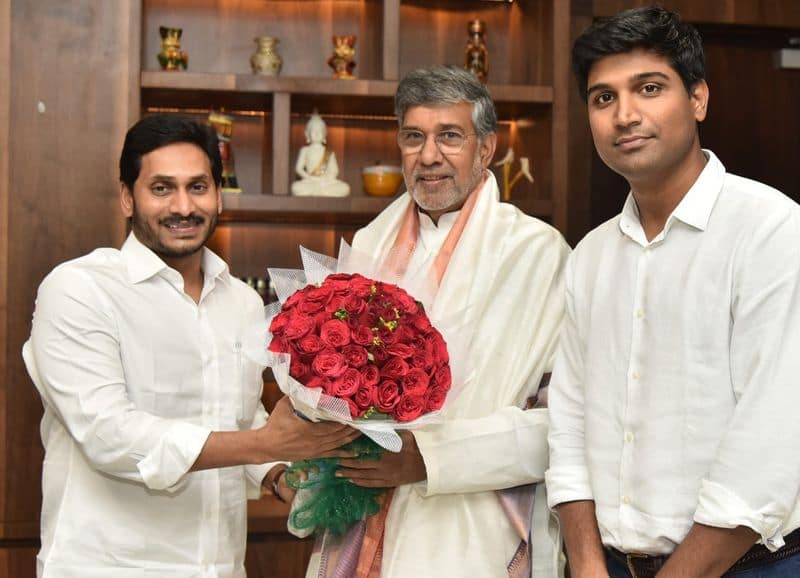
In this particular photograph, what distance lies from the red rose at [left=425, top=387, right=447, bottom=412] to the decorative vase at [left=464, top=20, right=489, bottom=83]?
206 centimetres

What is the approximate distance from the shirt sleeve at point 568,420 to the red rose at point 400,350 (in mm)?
340

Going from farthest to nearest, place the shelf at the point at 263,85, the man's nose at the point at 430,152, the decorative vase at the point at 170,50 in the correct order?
1. the decorative vase at the point at 170,50
2. the shelf at the point at 263,85
3. the man's nose at the point at 430,152

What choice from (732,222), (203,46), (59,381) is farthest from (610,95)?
(203,46)

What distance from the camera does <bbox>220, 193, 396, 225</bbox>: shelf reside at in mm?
3496

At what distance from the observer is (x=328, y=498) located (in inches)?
88.6

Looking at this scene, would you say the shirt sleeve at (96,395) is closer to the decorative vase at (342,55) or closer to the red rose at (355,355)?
the red rose at (355,355)

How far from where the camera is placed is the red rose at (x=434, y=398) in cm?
195

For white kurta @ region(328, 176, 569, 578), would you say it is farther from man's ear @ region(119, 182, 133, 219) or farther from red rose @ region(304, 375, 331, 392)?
man's ear @ region(119, 182, 133, 219)

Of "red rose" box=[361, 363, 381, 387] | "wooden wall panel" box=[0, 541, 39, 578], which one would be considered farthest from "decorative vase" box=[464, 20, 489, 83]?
"wooden wall panel" box=[0, 541, 39, 578]

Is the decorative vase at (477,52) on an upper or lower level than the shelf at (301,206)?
upper

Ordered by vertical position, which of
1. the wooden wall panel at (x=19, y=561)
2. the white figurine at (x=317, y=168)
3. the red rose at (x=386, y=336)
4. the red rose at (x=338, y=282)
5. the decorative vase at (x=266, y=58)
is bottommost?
the wooden wall panel at (x=19, y=561)

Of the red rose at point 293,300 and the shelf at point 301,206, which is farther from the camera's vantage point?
the shelf at point 301,206

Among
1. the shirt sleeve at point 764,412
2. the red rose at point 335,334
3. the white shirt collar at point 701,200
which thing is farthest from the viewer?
the red rose at point 335,334

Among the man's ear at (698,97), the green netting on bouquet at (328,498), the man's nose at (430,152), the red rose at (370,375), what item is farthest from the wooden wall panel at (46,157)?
the man's ear at (698,97)
